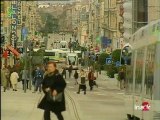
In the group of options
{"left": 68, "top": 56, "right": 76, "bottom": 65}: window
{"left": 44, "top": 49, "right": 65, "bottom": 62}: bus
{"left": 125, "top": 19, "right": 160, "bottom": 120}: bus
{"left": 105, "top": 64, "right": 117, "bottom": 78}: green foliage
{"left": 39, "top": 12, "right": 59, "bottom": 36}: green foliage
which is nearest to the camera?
{"left": 125, "top": 19, "right": 160, "bottom": 120}: bus

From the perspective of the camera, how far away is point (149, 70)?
1582 cm

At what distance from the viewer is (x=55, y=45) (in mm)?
190750

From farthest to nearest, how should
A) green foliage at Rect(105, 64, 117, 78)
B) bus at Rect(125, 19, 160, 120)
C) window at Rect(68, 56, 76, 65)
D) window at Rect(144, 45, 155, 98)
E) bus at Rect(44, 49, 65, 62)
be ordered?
bus at Rect(44, 49, 65, 62), window at Rect(68, 56, 76, 65), green foliage at Rect(105, 64, 117, 78), window at Rect(144, 45, 155, 98), bus at Rect(125, 19, 160, 120)

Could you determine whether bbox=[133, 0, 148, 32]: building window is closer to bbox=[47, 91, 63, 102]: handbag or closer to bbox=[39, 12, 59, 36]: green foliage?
bbox=[39, 12, 59, 36]: green foliage

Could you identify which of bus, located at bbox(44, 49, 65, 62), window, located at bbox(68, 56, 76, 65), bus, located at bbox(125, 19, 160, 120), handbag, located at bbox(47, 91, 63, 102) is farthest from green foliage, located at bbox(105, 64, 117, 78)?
handbag, located at bbox(47, 91, 63, 102)

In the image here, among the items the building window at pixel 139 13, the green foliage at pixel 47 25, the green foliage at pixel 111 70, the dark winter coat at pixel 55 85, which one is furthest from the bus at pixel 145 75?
the green foliage at pixel 47 25

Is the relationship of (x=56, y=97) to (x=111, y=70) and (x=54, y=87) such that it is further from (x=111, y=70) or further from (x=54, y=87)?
(x=111, y=70)

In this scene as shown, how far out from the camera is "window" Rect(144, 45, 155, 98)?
15.3 metres

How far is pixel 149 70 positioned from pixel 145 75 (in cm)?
72

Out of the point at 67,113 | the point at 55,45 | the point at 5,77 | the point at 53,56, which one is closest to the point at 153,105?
the point at 67,113

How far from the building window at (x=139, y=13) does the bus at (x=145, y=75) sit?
236ft

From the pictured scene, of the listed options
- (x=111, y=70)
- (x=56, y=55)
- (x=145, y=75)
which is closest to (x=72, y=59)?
(x=56, y=55)

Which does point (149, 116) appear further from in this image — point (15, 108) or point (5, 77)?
point (5, 77)

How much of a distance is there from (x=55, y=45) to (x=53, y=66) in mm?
175519
